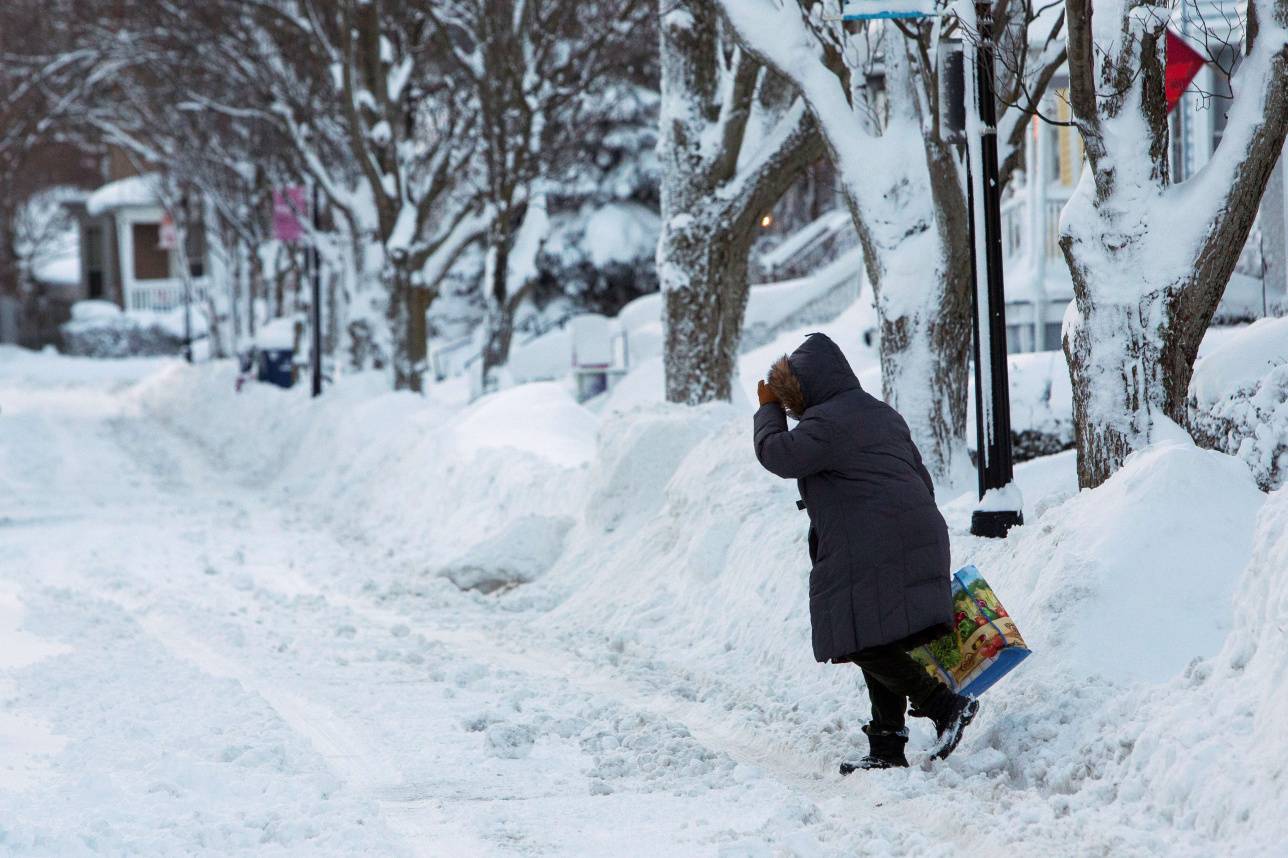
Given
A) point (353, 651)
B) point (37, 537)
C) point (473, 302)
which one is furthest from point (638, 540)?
point (473, 302)

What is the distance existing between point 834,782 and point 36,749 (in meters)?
3.12

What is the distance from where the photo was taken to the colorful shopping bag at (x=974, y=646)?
18.9 feet

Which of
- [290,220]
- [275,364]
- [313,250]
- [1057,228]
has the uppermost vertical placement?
[290,220]

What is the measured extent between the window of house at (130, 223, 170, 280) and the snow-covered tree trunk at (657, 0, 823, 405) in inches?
1978

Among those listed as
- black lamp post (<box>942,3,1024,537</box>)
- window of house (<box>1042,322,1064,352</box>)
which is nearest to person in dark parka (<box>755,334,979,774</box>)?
black lamp post (<box>942,3,1024,537</box>)

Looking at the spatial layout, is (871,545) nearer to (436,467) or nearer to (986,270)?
(986,270)

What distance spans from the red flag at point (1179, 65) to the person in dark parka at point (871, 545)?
30.0 feet

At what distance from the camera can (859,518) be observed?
19.0 ft

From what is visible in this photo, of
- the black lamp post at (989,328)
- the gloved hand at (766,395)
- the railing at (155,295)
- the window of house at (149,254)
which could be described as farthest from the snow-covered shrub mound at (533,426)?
the window of house at (149,254)

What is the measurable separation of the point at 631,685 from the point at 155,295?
5385 centimetres

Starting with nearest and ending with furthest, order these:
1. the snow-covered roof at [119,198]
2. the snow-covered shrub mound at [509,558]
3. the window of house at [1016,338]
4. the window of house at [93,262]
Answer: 1. the snow-covered shrub mound at [509,558]
2. the window of house at [1016,338]
3. the snow-covered roof at [119,198]
4. the window of house at [93,262]

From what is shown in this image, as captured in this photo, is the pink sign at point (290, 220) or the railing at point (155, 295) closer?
the pink sign at point (290, 220)

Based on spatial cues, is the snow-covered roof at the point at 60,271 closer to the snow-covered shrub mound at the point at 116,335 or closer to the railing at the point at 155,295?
the railing at the point at 155,295

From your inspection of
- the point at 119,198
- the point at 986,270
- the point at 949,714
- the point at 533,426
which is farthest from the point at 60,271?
the point at 949,714
